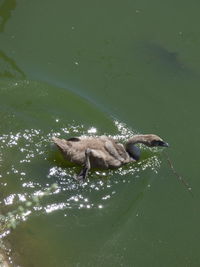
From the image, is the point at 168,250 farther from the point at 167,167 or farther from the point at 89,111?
the point at 89,111

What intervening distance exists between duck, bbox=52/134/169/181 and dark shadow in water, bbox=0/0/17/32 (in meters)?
3.34

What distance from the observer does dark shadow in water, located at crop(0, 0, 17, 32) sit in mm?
10188

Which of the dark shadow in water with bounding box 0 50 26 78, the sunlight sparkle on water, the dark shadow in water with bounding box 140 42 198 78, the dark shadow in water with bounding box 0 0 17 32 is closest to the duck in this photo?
the sunlight sparkle on water

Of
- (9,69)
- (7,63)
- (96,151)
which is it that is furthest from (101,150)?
(7,63)

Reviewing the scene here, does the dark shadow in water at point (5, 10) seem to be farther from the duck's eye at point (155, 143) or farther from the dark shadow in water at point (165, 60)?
the duck's eye at point (155, 143)

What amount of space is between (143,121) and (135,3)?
11.2ft

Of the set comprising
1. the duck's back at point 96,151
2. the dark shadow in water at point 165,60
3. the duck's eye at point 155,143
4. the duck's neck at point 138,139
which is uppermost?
the dark shadow in water at point 165,60

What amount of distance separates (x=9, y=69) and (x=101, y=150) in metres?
2.51

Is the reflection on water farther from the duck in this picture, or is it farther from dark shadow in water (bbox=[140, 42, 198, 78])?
dark shadow in water (bbox=[140, 42, 198, 78])

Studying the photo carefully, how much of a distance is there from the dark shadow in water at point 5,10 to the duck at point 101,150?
334 cm

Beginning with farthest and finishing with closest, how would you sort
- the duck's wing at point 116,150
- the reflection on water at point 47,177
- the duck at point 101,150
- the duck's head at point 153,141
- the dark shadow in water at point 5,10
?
the dark shadow in water at point 5,10 → the duck's head at point 153,141 → the duck's wing at point 116,150 → the duck at point 101,150 → the reflection on water at point 47,177

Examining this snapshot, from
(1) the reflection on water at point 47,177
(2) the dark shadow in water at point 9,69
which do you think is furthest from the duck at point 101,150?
(2) the dark shadow in water at point 9,69

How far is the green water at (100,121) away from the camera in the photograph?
23.1ft

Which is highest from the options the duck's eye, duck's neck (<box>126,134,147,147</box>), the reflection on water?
the duck's eye
